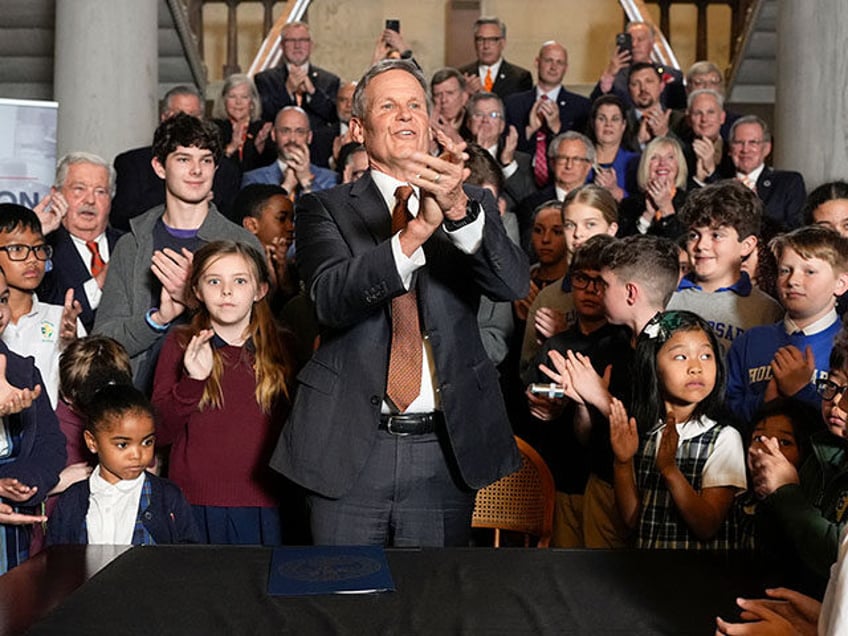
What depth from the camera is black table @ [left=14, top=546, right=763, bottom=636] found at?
1.82m

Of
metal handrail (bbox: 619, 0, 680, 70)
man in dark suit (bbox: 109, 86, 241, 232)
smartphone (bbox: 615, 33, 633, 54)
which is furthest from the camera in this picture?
metal handrail (bbox: 619, 0, 680, 70)

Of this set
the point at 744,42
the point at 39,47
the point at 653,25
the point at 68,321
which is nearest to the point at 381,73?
the point at 68,321

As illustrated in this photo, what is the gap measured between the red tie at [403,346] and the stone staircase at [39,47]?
20.7ft

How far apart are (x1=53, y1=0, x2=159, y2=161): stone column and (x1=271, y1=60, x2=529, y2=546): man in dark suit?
410 cm

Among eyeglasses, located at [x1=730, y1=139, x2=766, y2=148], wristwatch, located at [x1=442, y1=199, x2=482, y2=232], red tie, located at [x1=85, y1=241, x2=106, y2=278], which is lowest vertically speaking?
red tie, located at [x1=85, y1=241, x2=106, y2=278]

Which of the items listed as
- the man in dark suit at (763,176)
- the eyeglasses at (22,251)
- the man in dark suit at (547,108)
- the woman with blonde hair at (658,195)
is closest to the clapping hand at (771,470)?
the eyeglasses at (22,251)

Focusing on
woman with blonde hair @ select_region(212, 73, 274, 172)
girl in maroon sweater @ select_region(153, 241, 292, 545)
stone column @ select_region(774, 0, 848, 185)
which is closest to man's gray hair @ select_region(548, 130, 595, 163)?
stone column @ select_region(774, 0, 848, 185)

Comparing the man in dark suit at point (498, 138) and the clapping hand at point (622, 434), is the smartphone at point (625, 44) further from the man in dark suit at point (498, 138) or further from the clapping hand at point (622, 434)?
the clapping hand at point (622, 434)

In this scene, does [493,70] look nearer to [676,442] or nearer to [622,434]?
[622,434]

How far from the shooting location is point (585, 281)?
11.7ft

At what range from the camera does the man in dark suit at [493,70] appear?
7371mm

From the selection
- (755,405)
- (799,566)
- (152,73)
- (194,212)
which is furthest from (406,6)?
(799,566)

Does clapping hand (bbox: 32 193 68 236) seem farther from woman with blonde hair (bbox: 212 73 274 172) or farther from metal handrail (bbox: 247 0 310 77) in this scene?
metal handrail (bbox: 247 0 310 77)

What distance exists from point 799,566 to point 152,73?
540 centimetres
